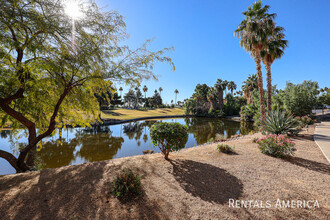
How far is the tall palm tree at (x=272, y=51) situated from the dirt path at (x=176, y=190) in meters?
A: 11.9

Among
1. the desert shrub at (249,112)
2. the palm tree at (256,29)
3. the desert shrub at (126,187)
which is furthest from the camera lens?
the desert shrub at (249,112)

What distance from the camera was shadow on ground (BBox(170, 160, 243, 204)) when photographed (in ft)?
12.2

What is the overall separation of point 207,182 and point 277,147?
470 cm

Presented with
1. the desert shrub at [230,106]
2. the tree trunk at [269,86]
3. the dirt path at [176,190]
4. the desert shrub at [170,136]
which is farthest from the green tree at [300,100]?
the desert shrub at [230,106]

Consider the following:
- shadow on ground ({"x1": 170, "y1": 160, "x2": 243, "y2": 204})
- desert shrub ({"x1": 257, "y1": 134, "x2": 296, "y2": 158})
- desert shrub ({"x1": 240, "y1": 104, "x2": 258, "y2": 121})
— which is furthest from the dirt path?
desert shrub ({"x1": 240, "y1": 104, "x2": 258, "y2": 121})

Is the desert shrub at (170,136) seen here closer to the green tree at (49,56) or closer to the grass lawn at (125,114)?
the green tree at (49,56)

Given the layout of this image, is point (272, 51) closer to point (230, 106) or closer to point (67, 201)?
A: point (67, 201)

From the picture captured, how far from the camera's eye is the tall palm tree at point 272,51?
15.6 m

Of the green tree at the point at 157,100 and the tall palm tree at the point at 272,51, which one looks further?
the green tree at the point at 157,100

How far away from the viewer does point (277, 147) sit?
6.67 meters

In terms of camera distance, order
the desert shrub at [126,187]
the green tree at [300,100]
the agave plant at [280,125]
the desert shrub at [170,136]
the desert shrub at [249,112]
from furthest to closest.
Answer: the desert shrub at [249,112], the green tree at [300,100], the agave plant at [280,125], the desert shrub at [170,136], the desert shrub at [126,187]

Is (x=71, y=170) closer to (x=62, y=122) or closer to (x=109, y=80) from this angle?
(x=62, y=122)

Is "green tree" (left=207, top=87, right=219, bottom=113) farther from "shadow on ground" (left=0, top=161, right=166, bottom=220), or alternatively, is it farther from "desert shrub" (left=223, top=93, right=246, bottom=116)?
"shadow on ground" (left=0, top=161, right=166, bottom=220)

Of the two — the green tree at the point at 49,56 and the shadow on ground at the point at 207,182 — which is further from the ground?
the green tree at the point at 49,56
